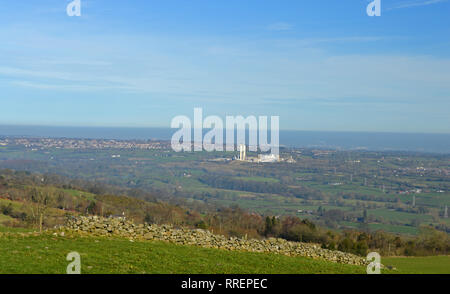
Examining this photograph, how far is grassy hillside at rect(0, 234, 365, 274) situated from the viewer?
10961 millimetres

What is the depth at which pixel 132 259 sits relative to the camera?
12.2 meters

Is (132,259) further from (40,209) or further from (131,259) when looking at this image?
(40,209)

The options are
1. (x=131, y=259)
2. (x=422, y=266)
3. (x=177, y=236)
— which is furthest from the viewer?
(x=422, y=266)

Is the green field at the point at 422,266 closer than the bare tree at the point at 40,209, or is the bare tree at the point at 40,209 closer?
the green field at the point at 422,266

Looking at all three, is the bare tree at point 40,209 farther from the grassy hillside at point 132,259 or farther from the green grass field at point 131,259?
the grassy hillside at point 132,259

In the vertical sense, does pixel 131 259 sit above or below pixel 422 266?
above

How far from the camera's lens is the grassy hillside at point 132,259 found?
11.0 metres

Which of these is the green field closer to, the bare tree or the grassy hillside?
the grassy hillside

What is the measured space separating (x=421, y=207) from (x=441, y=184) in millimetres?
22562

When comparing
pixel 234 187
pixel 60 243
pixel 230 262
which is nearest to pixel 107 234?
pixel 60 243

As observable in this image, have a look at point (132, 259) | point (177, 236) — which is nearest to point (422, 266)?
point (177, 236)

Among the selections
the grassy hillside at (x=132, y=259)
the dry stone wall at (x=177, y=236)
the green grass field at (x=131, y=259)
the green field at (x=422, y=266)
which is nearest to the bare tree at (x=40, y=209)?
the dry stone wall at (x=177, y=236)

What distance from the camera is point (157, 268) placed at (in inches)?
453

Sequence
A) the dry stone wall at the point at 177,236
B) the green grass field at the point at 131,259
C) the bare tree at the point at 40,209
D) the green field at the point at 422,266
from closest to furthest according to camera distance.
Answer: the green grass field at the point at 131,259 < the dry stone wall at the point at 177,236 < the green field at the point at 422,266 < the bare tree at the point at 40,209
